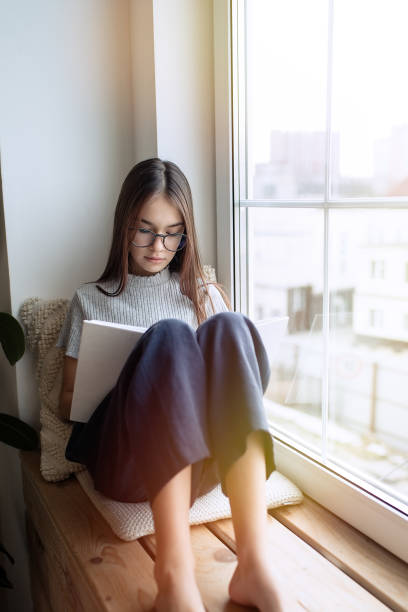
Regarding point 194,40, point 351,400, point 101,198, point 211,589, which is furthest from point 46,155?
point 211,589

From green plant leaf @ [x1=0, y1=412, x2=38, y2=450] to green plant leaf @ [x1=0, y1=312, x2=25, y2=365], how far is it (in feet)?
0.67

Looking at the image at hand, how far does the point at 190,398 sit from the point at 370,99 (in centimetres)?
76

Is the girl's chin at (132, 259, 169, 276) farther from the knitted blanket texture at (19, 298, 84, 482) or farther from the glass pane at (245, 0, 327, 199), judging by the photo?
the glass pane at (245, 0, 327, 199)

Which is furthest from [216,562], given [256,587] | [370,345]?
[370,345]

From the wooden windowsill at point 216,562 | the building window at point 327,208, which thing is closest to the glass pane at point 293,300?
the building window at point 327,208

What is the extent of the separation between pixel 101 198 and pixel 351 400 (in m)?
0.92

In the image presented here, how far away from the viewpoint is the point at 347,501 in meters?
1.25

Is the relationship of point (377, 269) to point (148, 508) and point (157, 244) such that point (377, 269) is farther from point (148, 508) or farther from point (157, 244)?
point (148, 508)

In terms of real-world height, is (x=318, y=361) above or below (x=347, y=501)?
above

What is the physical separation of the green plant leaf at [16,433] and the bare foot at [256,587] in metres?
0.78

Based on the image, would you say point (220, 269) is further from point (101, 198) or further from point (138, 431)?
point (138, 431)

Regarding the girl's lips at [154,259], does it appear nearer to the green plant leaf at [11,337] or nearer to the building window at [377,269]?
the green plant leaf at [11,337]

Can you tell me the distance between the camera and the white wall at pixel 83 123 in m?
1.53

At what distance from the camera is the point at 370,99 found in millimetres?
1221
